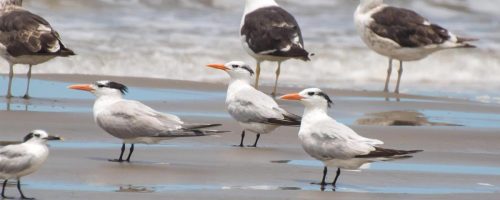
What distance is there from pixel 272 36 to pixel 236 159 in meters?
5.36

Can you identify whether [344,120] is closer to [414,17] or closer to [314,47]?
[414,17]

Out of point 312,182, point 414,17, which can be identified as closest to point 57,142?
point 312,182

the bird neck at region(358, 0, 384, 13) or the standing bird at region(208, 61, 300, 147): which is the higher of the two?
the bird neck at region(358, 0, 384, 13)

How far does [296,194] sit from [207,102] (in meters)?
5.85

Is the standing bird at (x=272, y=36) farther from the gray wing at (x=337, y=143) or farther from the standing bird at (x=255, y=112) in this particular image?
the gray wing at (x=337, y=143)

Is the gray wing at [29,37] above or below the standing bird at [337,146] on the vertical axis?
below

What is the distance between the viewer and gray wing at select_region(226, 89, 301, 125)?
11.6 metres

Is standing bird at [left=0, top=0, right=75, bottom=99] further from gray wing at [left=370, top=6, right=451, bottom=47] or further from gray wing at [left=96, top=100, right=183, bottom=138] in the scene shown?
gray wing at [left=370, top=6, right=451, bottom=47]

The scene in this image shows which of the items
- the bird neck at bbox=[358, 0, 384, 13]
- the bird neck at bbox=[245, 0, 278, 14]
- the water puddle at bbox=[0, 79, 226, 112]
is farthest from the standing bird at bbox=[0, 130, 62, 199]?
the bird neck at bbox=[358, 0, 384, 13]

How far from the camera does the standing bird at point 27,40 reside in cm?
1452

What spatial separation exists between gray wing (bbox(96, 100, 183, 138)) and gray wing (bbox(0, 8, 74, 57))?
3776 millimetres

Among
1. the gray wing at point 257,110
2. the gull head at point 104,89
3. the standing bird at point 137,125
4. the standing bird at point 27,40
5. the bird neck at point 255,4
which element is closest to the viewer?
the standing bird at point 137,125

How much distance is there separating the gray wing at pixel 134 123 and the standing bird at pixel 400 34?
6955mm

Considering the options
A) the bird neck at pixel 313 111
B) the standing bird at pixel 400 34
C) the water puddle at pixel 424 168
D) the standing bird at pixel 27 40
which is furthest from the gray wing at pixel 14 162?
the standing bird at pixel 400 34
